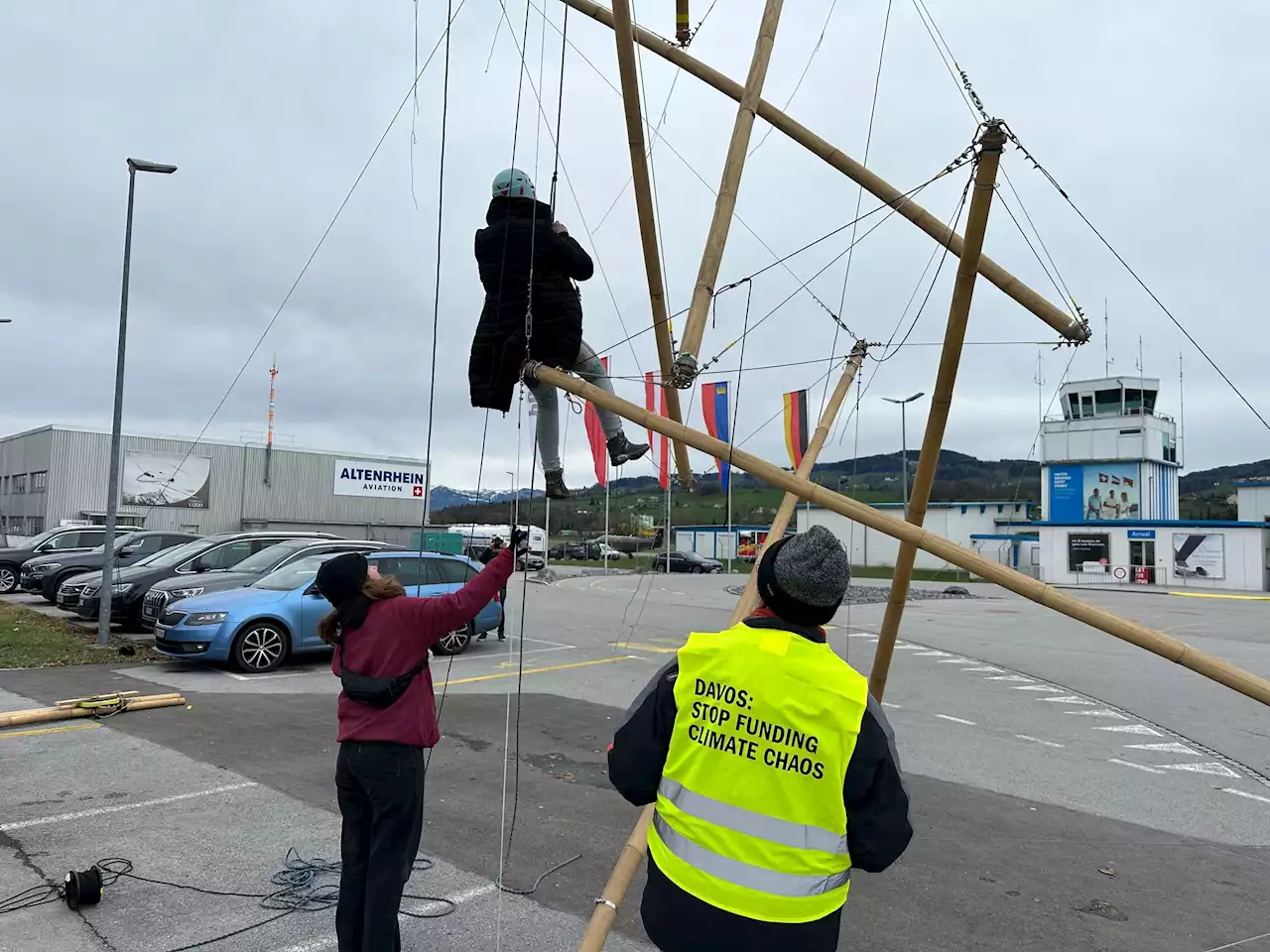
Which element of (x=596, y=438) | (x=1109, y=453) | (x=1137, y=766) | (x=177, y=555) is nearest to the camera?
(x=596, y=438)

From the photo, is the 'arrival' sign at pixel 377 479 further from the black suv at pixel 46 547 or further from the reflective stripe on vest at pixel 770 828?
the reflective stripe on vest at pixel 770 828

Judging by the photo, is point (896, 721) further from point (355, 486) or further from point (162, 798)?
point (355, 486)

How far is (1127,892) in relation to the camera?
4957 millimetres

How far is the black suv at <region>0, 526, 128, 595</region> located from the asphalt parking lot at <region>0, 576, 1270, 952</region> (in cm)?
1401

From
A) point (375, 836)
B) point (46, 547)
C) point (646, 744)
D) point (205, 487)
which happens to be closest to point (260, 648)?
point (375, 836)

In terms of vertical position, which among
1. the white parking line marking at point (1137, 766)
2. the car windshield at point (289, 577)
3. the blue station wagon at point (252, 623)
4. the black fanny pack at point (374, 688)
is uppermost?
the black fanny pack at point (374, 688)

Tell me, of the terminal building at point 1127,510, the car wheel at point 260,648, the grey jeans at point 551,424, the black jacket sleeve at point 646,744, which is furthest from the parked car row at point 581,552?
the black jacket sleeve at point 646,744

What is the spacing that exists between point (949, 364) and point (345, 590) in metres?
2.67

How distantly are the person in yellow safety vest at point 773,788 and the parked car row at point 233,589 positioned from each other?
729 centimetres

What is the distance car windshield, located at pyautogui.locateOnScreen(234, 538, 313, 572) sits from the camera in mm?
14296

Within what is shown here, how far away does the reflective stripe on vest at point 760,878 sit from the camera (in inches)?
82.7

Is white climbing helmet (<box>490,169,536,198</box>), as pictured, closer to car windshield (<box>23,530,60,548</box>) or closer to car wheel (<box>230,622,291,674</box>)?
car wheel (<box>230,622,291,674</box>)

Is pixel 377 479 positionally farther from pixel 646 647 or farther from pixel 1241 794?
Result: pixel 1241 794

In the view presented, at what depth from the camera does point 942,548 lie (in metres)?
3.46
